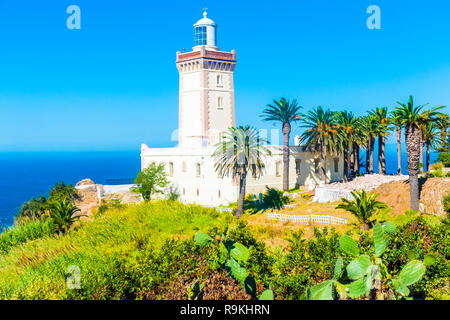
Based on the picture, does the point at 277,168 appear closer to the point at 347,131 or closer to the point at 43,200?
the point at 347,131

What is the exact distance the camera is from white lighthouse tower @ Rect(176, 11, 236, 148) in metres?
41.3

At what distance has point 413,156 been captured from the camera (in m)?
25.1

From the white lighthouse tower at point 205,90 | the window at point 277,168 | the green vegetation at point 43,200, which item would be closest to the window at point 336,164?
the window at point 277,168

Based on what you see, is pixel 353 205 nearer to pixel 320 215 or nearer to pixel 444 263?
pixel 320 215

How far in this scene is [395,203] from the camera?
1084 inches

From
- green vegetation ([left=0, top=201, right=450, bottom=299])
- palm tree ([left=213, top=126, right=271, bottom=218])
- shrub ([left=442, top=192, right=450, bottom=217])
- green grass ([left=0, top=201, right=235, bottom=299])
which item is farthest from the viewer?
palm tree ([left=213, top=126, right=271, bottom=218])

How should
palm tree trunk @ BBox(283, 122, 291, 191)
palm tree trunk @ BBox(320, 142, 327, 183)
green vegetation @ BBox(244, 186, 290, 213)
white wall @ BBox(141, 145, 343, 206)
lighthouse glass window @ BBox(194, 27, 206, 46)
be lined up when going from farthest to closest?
lighthouse glass window @ BBox(194, 27, 206, 46)
palm tree trunk @ BBox(320, 142, 327, 183)
palm tree trunk @ BBox(283, 122, 291, 191)
white wall @ BBox(141, 145, 343, 206)
green vegetation @ BBox(244, 186, 290, 213)

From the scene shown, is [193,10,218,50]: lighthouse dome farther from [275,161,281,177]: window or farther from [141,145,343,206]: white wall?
[275,161,281,177]: window

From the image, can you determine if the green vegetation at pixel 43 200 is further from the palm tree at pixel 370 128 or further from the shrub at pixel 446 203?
the shrub at pixel 446 203

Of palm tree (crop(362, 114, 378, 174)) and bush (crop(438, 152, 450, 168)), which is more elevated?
palm tree (crop(362, 114, 378, 174))

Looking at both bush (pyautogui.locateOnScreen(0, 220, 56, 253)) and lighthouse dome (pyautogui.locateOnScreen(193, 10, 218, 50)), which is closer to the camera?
bush (pyautogui.locateOnScreen(0, 220, 56, 253))

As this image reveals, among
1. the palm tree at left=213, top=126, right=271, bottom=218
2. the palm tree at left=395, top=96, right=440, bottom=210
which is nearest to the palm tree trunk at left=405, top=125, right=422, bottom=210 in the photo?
the palm tree at left=395, top=96, right=440, bottom=210

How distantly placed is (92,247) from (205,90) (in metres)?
26.6

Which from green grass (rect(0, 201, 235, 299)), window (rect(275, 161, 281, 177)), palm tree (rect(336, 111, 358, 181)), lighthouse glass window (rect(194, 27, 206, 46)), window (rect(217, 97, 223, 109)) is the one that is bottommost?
green grass (rect(0, 201, 235, 299))
